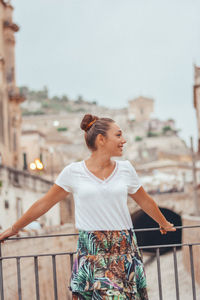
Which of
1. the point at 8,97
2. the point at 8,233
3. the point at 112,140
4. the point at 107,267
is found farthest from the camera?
the point at 8,97

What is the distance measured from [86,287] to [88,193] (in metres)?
0.66

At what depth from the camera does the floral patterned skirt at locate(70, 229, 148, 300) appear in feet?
9.20

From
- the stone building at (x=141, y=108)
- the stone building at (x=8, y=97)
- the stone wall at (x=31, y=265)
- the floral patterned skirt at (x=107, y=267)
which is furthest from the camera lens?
the stone building at (x=141, y=108)

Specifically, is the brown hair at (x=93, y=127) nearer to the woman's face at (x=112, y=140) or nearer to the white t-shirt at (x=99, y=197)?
the woman's face at (x=112, y=140)

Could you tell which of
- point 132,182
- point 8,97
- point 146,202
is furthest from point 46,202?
point 8,97

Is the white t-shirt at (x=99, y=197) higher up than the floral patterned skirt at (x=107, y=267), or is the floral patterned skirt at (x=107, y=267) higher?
the white t-shirt at (x=99, y=197)

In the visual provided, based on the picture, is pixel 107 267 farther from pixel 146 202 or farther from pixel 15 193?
pixel 15 193

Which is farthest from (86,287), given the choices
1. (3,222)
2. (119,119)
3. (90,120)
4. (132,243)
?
(119,119)

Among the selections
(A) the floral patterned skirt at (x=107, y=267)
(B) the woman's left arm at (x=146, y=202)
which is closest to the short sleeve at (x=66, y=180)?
(A) the floral patterned skirt at (x=107, y=267)

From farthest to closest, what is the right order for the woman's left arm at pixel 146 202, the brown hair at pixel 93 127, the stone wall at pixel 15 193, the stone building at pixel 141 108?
the stone building at pixel 141 108 → the stone wall at pixel 15 193 → the woman's left arm at pixel 146 202 → the brown hair at pixel 93 127

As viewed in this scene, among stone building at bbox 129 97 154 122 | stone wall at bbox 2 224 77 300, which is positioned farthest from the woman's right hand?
stone building at bbox 129 97 154 122

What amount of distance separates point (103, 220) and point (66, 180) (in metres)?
0.41

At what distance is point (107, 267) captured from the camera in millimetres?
2848

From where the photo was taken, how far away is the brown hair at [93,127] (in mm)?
2985
